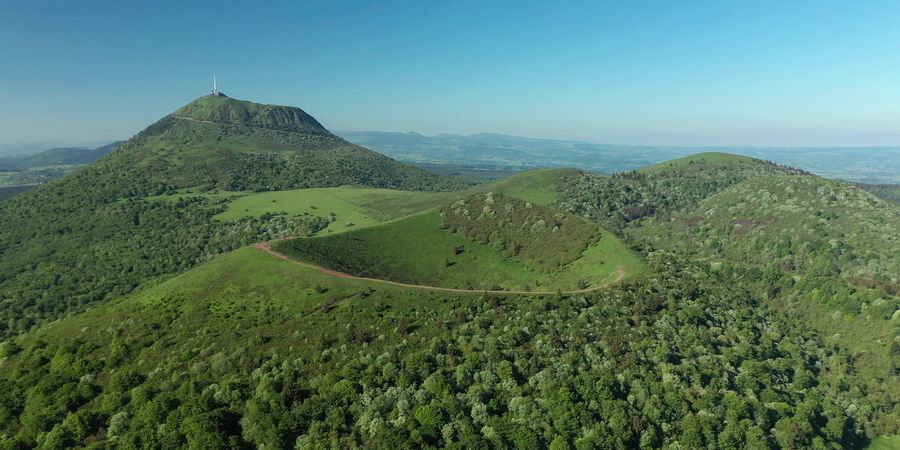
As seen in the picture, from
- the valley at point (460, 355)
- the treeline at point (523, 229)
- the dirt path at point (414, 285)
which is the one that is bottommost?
the valley at point (460, 355)

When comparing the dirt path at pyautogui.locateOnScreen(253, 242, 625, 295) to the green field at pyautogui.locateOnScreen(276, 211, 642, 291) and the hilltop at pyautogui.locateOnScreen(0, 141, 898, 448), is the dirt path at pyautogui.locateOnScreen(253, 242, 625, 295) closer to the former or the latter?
the hilltop at pyautogui.locateOnScreen(0, 141, 898, 448)

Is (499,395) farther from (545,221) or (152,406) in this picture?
(545,221)

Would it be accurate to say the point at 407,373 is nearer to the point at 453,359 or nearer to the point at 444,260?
the point at 453,359

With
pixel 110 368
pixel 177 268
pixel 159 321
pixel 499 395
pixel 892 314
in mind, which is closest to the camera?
pixel 499 395

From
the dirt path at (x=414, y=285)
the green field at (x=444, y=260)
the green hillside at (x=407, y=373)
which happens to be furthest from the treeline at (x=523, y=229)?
the green hillside at (x=407, y=373)

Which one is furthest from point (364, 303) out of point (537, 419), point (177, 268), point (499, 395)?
point (177, 268)

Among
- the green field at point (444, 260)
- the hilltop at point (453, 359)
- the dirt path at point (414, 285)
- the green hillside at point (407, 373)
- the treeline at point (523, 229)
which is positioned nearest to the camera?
the green hillside at point (407, 373)

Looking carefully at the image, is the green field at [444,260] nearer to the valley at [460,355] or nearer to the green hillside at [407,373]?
the valley at [460,355]
